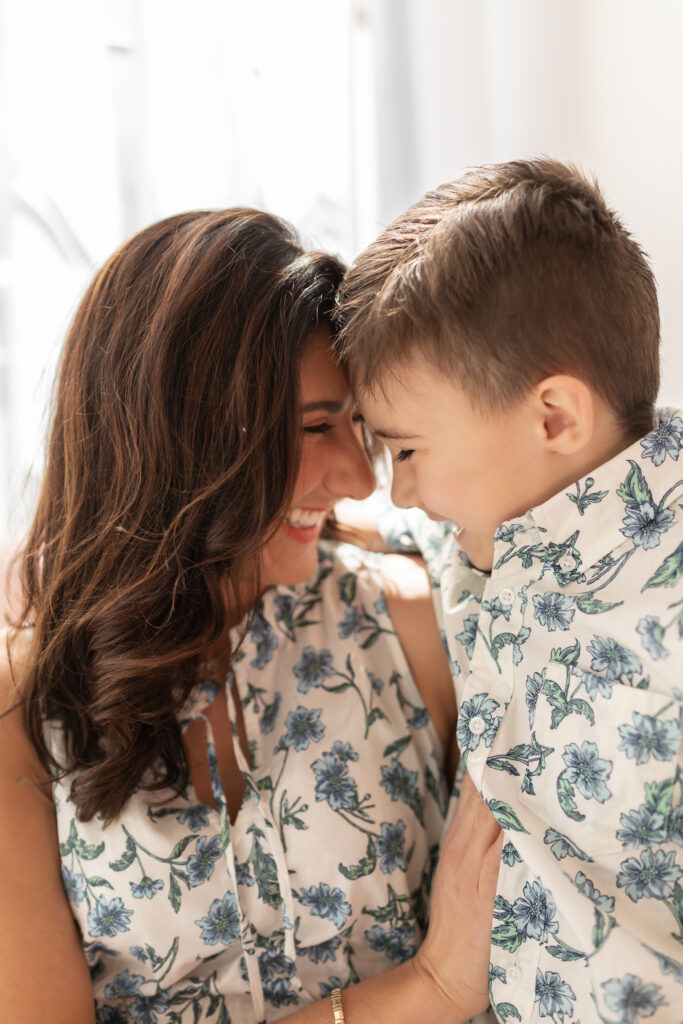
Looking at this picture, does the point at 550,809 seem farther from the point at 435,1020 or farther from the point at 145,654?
the point at 145,654

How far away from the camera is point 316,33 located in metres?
1.67

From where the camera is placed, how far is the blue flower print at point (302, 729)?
1.24 m

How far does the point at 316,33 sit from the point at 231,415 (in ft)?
3.01

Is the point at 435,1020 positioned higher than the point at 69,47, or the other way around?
the point at 69,47

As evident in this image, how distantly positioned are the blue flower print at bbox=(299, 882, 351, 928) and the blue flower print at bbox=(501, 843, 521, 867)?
249mm

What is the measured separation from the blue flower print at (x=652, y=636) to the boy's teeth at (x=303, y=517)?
0.53m

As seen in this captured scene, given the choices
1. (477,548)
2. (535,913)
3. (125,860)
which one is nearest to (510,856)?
(535,913)

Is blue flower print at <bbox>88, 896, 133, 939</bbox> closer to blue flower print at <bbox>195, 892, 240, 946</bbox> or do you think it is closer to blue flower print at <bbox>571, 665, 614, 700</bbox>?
blue flower print at <bbox>195, 892, 240, 946</bbox>

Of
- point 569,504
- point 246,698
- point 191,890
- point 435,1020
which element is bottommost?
point 435,1020

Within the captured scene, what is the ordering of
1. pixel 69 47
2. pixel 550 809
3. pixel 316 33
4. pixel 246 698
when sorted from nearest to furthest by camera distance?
pixel 550 809 < pixel 246 698 < pixel 69 47 < pixel 316 33

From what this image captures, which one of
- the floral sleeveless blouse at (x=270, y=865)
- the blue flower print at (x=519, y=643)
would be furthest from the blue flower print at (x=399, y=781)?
the blue flower print at (x=519, y=643)

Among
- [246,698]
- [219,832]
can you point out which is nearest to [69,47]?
[246,698]

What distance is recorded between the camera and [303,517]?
4.31 feet

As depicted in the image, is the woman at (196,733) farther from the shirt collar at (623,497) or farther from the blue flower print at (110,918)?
the shirt collar at (623,497)
